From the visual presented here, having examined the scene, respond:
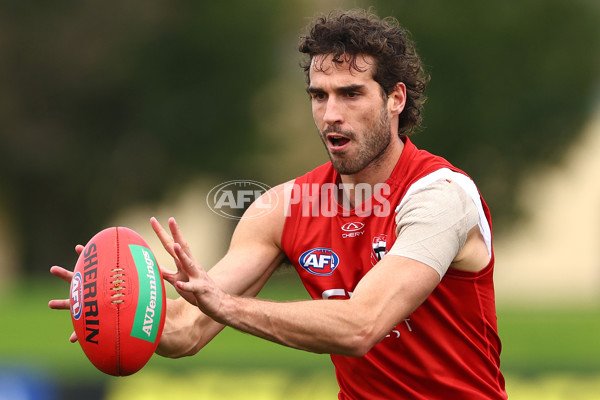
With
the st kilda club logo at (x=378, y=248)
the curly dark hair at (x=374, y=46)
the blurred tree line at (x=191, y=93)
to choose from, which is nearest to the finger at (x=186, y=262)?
the st kilda club logo at (x=378, y=248)

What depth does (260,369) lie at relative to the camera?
869 cm

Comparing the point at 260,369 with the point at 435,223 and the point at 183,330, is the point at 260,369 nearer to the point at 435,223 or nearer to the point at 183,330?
the point at 183,330

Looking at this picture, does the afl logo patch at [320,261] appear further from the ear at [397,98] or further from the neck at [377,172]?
the ear at [397,98]

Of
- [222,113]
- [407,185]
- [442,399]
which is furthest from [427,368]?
[222,113]

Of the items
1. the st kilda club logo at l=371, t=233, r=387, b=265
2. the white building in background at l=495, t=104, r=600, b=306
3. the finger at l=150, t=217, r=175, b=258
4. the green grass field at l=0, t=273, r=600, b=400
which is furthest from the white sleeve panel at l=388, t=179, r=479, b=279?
the white building in background at l=495, t=104, r=600, b=306

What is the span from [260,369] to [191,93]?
17279 millimetres

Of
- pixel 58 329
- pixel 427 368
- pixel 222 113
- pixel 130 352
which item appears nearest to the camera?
pixel 130 352

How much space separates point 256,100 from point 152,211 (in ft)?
13.1

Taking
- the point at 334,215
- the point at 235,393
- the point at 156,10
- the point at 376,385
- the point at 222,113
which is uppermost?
the point at 156,10

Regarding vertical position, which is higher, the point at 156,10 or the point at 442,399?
the point at 156,10

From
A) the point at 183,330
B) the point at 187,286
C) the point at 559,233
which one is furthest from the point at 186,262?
the point at 559,233

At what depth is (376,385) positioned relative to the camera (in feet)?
17.9

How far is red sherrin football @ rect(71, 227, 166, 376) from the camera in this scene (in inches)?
188

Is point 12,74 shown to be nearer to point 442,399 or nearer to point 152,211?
point 152,211
